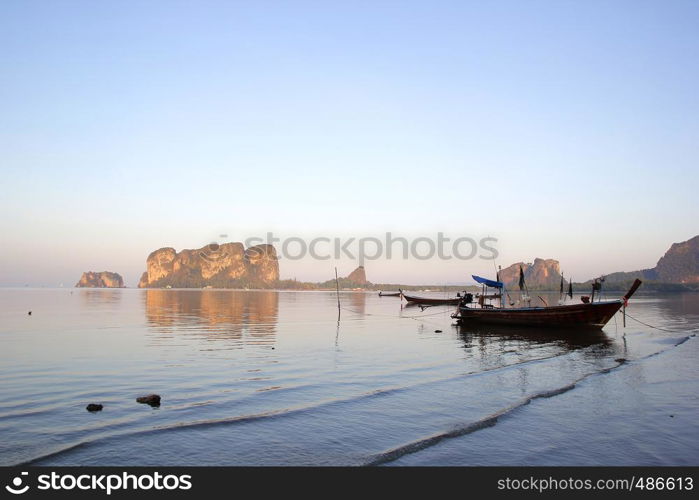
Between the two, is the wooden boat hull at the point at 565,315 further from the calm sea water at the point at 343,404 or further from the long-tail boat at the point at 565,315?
the calm sea water at the point at 343,404

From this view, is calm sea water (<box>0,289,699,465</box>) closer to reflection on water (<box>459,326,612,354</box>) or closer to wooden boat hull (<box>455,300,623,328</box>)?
reflection on water (<box>459,326,612,354</box>)

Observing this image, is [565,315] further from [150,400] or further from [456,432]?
[150,400]

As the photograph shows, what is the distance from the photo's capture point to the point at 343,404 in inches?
674

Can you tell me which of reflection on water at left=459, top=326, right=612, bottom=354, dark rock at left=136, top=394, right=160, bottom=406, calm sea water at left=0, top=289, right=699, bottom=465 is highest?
dark rock at left=136, top=394, right=160, bottom=406

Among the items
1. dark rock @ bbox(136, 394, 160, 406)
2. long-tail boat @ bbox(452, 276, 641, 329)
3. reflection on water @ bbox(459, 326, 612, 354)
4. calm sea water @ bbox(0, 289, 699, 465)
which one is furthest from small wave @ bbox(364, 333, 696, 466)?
long-tail boat @ bbox(452, 276, 641, 329)

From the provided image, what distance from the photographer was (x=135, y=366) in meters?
25.1

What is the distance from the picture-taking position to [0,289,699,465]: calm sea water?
12.0 meters

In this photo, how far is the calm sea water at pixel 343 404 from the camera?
1201 cm

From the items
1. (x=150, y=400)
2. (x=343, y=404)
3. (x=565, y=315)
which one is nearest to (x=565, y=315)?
(x=565, y=315)

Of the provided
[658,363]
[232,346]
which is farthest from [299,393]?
[658,363]

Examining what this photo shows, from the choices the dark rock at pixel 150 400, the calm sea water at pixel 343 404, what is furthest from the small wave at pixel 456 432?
the dark rock at pixel 150 400
